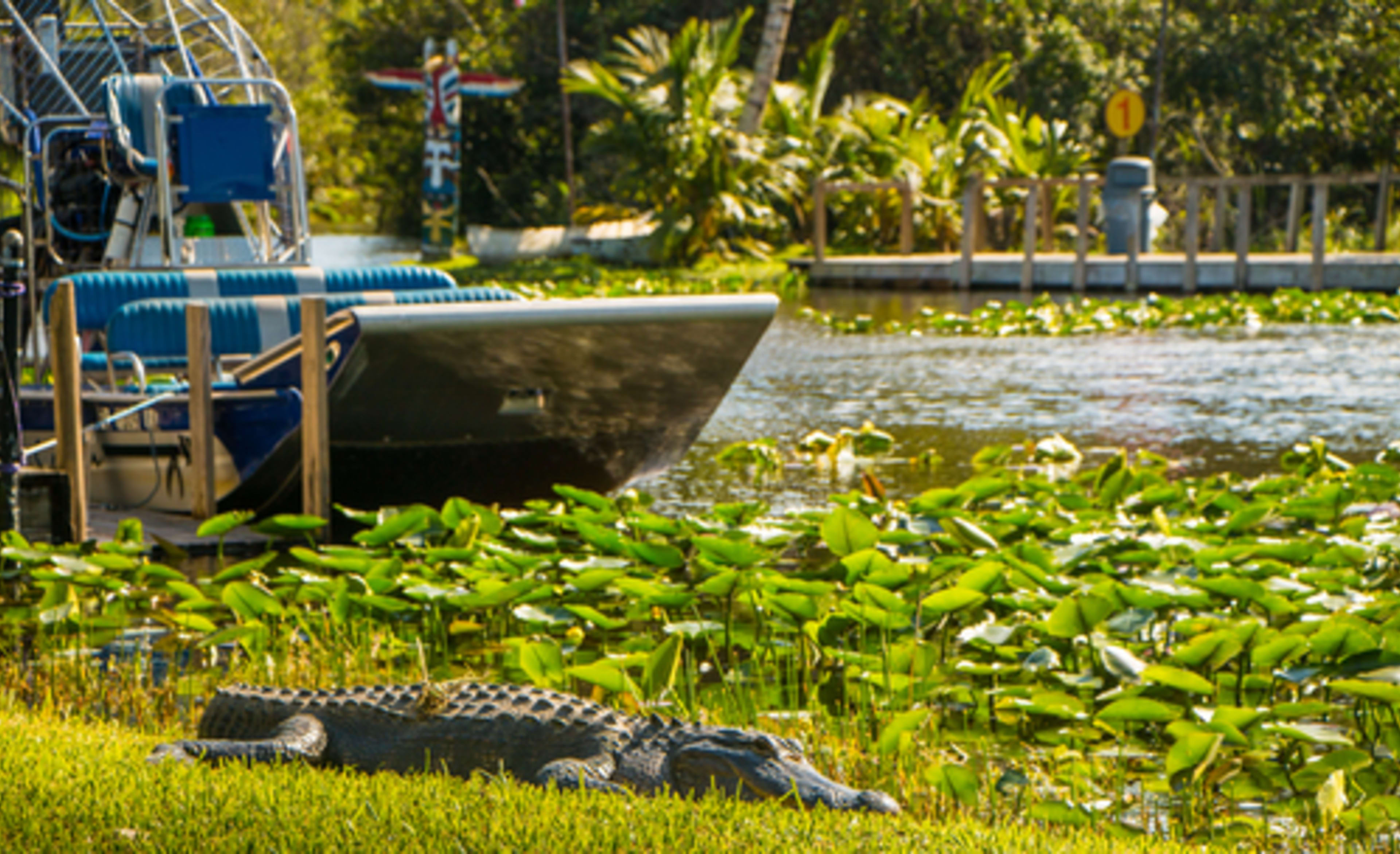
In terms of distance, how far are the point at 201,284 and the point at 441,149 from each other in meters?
25.3

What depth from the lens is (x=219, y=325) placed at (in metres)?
8.50

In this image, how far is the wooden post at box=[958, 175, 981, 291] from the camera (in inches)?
934

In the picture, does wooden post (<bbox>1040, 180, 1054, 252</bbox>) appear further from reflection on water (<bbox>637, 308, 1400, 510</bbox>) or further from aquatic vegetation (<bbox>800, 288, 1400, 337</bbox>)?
reflection on water (<bbox>637, 308, 1400, 510</bbox>)

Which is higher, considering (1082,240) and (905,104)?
(905,104)

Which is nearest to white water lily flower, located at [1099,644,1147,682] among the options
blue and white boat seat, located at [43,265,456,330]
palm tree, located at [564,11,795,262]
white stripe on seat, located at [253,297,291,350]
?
blue and white boat seat, located at [43,265,456,330]

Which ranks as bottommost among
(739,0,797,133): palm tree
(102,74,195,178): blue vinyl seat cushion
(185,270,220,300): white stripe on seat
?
(185,270,220,300): white stripe on seat

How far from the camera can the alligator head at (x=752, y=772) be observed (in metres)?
3.51

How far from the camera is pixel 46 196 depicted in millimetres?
9125

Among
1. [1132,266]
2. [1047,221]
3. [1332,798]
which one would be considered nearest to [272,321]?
[1332,798]

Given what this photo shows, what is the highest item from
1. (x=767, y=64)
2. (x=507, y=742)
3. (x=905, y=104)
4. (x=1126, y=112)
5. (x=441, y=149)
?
(x=767, y=64)

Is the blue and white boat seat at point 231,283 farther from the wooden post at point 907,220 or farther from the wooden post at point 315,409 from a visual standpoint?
the wooden post at point 907,220

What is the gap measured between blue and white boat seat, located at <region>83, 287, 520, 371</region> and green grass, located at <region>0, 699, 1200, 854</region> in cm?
488

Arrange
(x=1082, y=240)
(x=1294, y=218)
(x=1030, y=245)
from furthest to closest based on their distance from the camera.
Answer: (x=1294, y=218) → (x=1030, y=245) → (x=1082, y=240)

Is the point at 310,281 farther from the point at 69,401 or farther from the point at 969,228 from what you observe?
the point at 969,228
